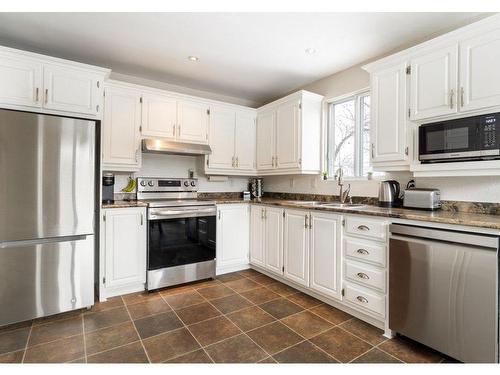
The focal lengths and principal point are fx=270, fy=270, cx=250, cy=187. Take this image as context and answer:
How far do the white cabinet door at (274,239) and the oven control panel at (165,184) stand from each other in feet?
3.67

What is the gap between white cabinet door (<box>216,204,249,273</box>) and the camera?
3.36m

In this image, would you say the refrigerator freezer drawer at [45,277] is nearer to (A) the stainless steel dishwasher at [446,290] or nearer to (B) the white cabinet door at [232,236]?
(B) the white cabinet door at [232,236]

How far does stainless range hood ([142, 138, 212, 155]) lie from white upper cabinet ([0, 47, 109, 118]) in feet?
1.92

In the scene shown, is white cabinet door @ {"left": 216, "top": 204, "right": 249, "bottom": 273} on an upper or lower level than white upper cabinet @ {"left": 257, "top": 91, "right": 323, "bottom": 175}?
lower

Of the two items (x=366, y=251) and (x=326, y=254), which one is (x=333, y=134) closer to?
(x=326, y=254)

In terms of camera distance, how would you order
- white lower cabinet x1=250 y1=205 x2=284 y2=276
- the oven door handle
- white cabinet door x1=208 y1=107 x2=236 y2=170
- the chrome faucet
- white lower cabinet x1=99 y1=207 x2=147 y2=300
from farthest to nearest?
1. white cabinet door x1=208 y1=107 x2=236 y2=170
2. white lower cabinet x1=250 y1=205 x2=284 y2=276
3. the chrome faucet
4. the oven door handle
5. white lower cabinet x1=99 y1=207 x2=147 y2=300

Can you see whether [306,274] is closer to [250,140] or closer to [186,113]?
[250,140]

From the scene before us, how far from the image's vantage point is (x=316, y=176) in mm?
3502

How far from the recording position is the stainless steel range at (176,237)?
9.38 feet

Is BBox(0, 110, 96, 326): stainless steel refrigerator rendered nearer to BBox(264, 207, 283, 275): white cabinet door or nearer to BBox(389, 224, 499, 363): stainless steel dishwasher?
BBox(264, 207, 283, 275): white cabinet door

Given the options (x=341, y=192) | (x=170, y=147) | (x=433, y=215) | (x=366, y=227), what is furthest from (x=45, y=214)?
(x=433, y=215)

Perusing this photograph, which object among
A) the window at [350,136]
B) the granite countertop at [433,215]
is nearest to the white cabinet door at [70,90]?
the granite countertop at [433,215]

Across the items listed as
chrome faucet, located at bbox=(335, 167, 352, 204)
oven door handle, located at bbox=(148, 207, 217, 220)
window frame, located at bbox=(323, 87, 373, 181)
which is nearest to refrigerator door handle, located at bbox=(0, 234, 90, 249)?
oven door handle, located at bbox=(148, 207, 217, 220)

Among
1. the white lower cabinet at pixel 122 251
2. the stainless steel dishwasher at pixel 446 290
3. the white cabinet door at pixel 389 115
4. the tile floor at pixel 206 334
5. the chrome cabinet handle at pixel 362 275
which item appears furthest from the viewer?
the white lower cabinet at pixel 122 251
